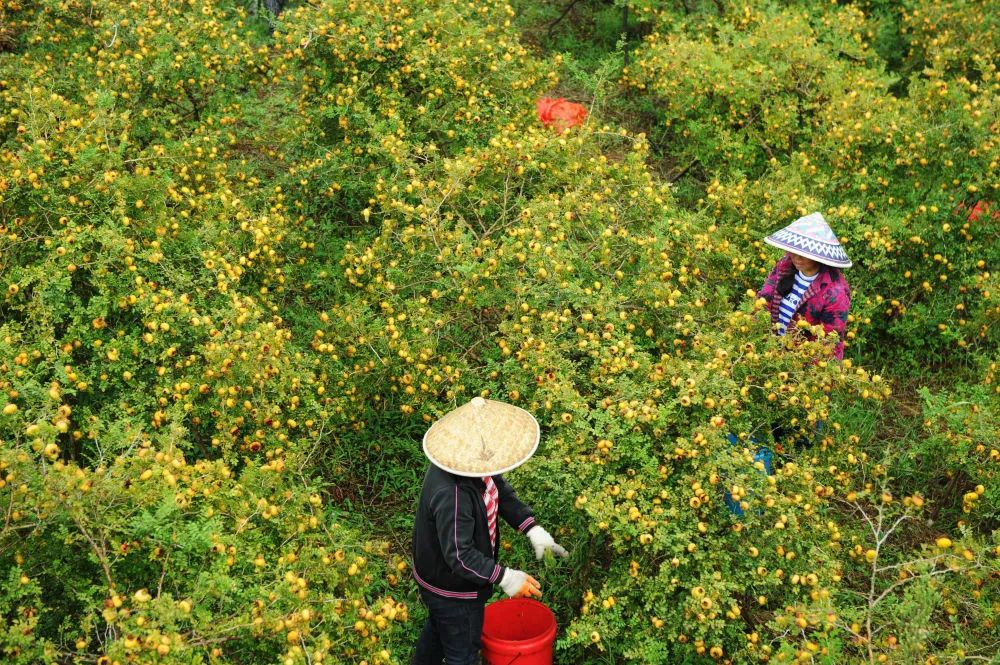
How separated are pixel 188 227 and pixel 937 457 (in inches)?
166

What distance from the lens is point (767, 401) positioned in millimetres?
3732

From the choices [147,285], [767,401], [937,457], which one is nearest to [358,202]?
[147,285]

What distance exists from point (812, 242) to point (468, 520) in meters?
2.27

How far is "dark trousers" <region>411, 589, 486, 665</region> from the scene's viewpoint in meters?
3.12

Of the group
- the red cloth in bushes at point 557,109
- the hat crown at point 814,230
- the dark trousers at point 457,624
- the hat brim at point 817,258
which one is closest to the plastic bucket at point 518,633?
the dark trousers at point 457,624

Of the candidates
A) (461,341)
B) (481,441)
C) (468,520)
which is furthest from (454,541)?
(461,341)

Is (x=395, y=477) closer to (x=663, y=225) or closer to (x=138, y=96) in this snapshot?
(x=663, y=225)

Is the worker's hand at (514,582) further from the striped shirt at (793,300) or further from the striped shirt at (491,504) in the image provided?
the striped shirt at (793,300)

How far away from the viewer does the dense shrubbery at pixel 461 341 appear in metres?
2.96

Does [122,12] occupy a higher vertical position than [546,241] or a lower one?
higher

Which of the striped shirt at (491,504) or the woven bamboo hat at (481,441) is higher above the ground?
the woven bamboo hat at (481,441)

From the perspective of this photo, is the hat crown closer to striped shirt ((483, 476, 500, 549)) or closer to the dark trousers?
striped shirt ((483, 476, 500, 549))

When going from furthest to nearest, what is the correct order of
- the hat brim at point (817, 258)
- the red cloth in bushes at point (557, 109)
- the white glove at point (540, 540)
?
1. the red cloth in bushes at point (557, 109)
2. the hat brim at point (817, 258)
3. the white glove at point (540, 540)

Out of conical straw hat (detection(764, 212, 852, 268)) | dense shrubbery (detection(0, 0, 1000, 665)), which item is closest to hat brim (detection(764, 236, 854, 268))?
conical straw hat (detection(764, 212, 852, 268))
